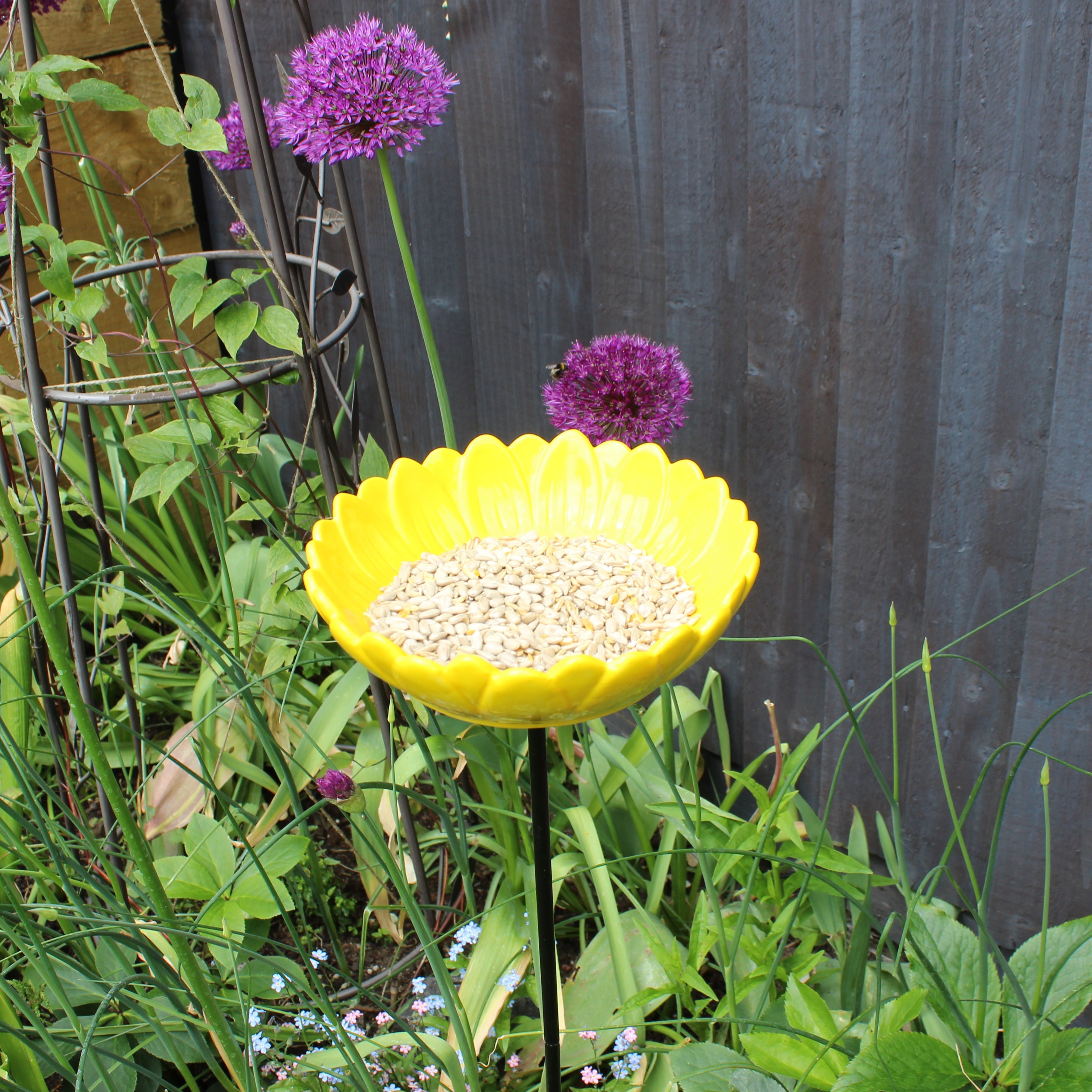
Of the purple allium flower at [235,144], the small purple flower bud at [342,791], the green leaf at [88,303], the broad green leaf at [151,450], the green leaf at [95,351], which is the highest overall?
the purple allium flower at [235,144]

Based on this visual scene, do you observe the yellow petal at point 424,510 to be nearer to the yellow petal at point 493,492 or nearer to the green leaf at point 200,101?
the yellow petal at point 493,492

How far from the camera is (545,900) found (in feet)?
2.79

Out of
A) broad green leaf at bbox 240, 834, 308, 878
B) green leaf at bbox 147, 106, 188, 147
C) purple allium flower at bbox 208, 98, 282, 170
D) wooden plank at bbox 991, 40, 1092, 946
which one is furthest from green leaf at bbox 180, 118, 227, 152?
wooden plank at bbox 991, 40, 1092, 946

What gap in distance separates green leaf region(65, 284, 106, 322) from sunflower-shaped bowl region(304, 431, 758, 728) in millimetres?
509

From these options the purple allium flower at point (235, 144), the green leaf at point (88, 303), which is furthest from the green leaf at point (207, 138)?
the purple allium flower at point (235, 144)

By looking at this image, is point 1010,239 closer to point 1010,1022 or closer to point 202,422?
point 1010,1022

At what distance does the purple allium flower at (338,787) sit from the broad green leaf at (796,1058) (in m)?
0.51

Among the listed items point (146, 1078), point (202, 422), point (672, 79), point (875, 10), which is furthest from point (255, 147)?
point (146, 1078)

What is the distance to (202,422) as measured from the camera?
1349 mm

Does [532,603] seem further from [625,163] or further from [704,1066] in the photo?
[625,163]

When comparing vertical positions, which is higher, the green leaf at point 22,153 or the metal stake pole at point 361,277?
the green leaf at point 22,153

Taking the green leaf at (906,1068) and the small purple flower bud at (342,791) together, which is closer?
the green leaf at (906,1068)

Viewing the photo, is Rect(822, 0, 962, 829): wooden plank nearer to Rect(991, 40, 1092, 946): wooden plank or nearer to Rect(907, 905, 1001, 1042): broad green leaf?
Rect(991, 40, 1092, 946): wooden plank

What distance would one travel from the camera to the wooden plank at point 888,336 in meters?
1.16
